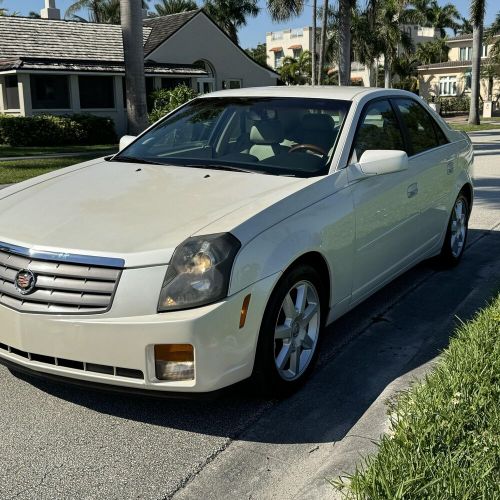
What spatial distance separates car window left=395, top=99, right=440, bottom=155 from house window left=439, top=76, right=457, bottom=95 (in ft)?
205

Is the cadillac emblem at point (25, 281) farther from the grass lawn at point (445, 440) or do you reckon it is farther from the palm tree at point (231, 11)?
the palm tree at point (231, 11)

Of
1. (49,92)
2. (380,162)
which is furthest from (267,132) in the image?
(49,92)

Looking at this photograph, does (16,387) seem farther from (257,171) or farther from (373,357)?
(373,357)

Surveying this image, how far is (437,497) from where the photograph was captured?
238cm

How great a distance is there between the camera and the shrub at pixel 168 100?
74.0 ft

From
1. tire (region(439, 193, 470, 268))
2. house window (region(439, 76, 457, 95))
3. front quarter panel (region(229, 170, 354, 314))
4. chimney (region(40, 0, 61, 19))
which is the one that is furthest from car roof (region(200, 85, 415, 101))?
house window (region(439, 76, 457, 95))

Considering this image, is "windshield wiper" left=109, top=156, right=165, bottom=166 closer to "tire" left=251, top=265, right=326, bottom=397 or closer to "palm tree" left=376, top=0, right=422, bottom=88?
"tire" left=251, top=265, right=326, bottom=397

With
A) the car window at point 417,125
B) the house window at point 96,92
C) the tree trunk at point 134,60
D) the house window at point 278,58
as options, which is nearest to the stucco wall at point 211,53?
the house window at point 96,92

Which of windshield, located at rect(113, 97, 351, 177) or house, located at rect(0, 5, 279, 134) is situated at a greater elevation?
house, located at rect(0, 5, 279, 134)

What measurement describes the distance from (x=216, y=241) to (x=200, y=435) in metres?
0.98

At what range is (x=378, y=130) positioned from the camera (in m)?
4.81

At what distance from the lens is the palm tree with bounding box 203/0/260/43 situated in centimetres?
4647

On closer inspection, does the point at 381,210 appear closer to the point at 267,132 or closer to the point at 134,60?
the point at 267,132

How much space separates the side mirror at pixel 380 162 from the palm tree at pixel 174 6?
52.7 m
